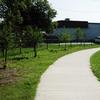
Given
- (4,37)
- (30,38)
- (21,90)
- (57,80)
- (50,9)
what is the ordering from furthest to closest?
(50,9)
(30,38)
(4,37)
(57,80)
(21,90)

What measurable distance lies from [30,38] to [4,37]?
1162cm

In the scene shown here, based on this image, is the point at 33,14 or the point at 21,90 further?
the point at 33,14

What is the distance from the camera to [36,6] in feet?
204

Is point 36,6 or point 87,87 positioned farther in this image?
point 36,6

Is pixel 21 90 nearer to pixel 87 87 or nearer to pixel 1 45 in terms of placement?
pixel 87 87

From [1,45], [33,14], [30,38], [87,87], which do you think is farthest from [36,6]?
[87,87]

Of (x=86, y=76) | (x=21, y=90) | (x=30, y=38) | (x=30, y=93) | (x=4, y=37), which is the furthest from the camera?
(x=30, y=38)

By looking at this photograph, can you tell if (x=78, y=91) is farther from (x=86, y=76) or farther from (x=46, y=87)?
(x=86, y=76)

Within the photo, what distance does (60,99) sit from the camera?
42.8 feet

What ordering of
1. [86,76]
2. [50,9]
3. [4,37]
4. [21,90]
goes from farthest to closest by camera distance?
1. [50,9]
2. [4,37]
3. [86,76]
4. [21,90]

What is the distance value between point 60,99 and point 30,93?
1.60 metres

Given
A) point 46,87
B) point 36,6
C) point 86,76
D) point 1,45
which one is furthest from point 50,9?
point 46,87

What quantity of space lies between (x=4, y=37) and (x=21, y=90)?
11.5 m

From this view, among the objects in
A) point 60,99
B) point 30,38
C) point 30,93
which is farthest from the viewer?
point 30,38
